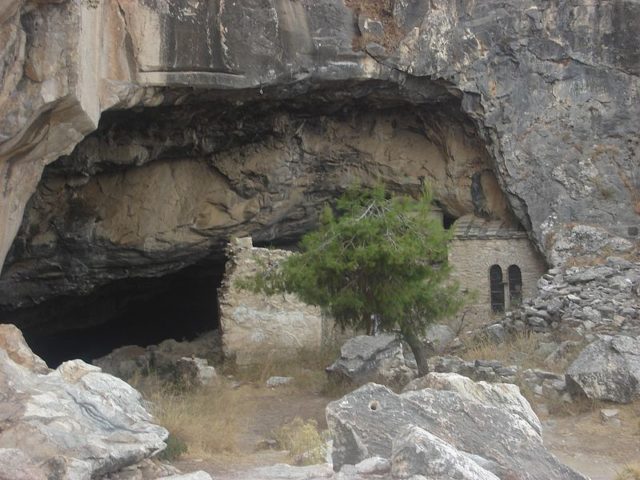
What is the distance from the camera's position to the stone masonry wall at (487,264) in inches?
679

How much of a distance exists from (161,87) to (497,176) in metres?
7.40

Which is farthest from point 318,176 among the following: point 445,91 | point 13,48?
point 13,48

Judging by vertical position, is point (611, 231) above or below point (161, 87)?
below

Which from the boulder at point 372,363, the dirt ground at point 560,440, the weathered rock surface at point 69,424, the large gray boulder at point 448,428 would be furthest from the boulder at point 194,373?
the large gray boulder at point 448,428

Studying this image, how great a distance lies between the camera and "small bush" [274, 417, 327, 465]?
7.33 metres

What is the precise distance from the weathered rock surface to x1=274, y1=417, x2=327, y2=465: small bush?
1285 millimetres

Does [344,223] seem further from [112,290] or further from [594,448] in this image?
[112,290]

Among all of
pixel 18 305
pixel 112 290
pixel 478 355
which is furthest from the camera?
pixel 112 290

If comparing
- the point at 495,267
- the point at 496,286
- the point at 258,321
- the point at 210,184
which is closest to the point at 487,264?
the point at 495,267

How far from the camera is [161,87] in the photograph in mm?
12680

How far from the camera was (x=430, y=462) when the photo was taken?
4.57 meters

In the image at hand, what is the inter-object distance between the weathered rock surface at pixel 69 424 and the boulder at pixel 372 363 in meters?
4.86

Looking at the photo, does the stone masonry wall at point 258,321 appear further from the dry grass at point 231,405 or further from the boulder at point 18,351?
the boulder at point 18,351

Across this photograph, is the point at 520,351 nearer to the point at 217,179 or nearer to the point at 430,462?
the point at 217,179
